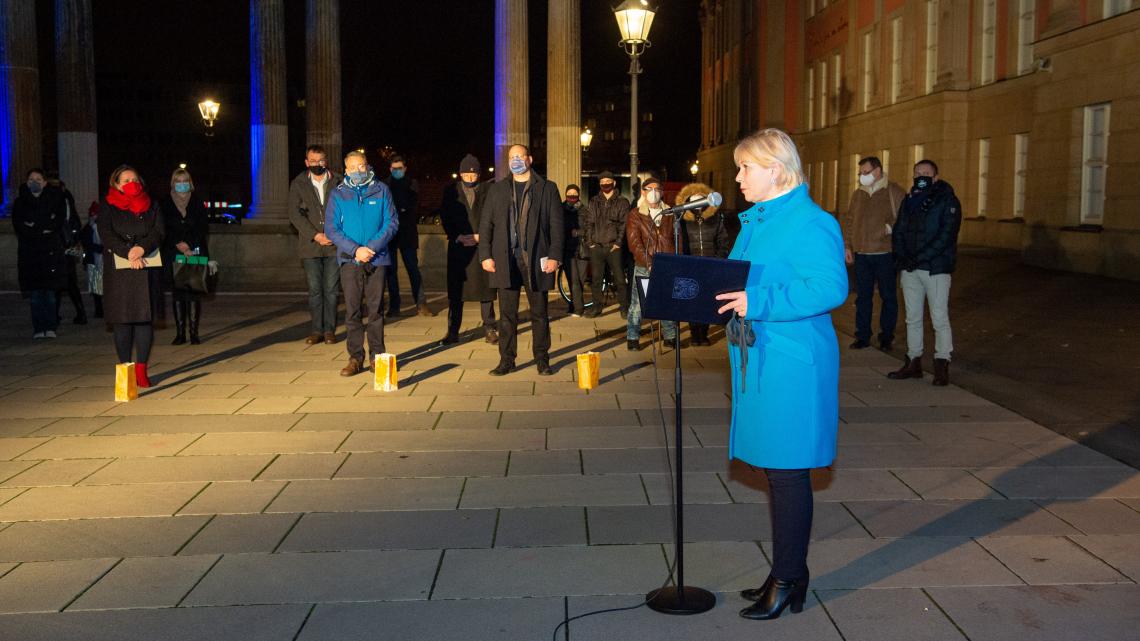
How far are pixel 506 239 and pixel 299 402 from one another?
2.46 m

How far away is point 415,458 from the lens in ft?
24.1

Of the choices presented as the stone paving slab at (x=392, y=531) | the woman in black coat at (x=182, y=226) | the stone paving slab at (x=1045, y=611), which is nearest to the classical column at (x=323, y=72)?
the woman in black coat at (x=182, y=226)

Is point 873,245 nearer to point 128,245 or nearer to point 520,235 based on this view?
point 520,235

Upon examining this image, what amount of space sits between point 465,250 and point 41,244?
4971 millimetres

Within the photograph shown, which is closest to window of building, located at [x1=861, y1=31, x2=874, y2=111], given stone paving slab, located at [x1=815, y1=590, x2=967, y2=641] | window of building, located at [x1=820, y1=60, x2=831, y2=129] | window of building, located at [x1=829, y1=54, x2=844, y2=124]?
window of building, located at [x1=829, y1=54, x2=844, y2=124]

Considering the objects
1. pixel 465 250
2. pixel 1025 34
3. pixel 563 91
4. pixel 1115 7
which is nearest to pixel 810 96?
pixel 1025 34

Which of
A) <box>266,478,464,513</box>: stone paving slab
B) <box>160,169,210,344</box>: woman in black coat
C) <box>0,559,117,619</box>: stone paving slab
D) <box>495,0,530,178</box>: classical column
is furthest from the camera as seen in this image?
<box>495,0,530,178</box>: classical column

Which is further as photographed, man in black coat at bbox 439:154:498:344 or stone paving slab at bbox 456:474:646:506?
man in black coat at bbox 439:154:498:344

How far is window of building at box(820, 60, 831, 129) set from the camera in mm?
46844

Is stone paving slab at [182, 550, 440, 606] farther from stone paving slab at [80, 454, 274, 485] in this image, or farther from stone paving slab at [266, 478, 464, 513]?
stone paving slab at [80, 454, 274, 485]

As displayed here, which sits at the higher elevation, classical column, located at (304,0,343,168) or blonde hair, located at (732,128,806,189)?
classical column, located at (304,0,343,168)

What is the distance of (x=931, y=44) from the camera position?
110 ft

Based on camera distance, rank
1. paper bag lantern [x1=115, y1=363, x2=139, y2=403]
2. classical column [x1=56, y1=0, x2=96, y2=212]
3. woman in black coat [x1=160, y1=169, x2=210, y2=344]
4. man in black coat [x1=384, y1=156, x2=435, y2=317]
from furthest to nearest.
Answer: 1. classical column [x1=56, y1=0, x2=96, y2=212]
2. man in black coat [x1=384, y1=156, x2=435, y2=317]
3. woman in black coat [x1=160, y1=169, x2=210, y2=344]
4. paper bag lantern [x1=115, y1=363, x2=139, y2=403]

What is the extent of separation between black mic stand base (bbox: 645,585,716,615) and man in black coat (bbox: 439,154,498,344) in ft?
26.8
